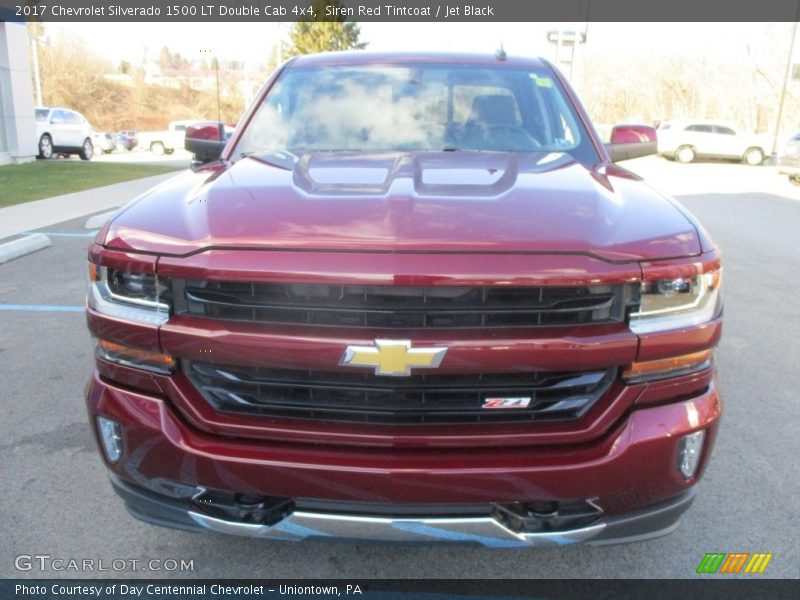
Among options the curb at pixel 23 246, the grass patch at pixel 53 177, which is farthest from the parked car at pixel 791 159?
the curb at pixel 23 246

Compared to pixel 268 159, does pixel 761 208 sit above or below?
below

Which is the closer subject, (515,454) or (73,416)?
(515,454)

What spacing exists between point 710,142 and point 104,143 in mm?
29217

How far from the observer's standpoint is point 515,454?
1856 mm

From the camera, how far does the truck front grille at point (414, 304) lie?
1.80 metres

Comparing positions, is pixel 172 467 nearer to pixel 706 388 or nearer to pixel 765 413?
pixel 706 388

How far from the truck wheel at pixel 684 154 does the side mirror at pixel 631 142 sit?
88.5 ft

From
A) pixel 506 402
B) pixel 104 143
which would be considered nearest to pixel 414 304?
pixel 506 402

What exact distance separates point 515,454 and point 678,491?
20.8 inches

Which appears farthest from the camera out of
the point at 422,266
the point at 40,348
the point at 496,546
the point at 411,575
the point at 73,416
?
the point at 40,348

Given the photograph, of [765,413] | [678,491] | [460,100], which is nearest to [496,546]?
[678,491]

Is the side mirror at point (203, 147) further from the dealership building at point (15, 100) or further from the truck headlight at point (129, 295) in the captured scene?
the dealership building at point (15, 100)

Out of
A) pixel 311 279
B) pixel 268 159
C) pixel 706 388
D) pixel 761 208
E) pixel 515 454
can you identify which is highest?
pixel 268 159

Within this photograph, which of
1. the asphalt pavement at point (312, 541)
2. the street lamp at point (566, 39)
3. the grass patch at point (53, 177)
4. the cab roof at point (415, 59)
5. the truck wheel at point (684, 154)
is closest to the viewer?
the asphalt pavement at point (312, 541)
